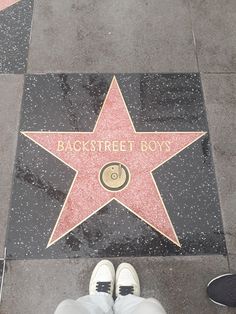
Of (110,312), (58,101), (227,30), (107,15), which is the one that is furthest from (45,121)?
(227,30)

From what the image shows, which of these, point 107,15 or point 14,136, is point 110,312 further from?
point 107,15

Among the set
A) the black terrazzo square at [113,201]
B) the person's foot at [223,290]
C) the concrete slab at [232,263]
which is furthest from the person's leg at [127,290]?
the concrete slab at [232,263]

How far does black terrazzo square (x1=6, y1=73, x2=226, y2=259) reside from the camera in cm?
260

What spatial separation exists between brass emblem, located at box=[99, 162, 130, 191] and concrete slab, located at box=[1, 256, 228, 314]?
530mm

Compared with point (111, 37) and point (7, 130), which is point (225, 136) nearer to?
point (111, 37)

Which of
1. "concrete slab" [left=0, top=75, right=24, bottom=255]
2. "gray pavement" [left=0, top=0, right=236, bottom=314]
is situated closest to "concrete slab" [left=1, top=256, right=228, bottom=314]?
"gray pavement" [left=0, top=0, right=236, bottom=314]

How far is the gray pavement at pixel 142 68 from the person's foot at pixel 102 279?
0.06m

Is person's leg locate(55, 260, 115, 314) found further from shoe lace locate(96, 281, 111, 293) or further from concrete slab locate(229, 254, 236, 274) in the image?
concrete slab locate(229, 254, 236, 274)

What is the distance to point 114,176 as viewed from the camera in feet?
9.13

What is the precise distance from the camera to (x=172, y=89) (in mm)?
3143

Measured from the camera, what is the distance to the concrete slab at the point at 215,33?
3.27 meters

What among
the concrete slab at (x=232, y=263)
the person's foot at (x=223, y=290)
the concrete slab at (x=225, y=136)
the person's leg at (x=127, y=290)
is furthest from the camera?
the concrete slab at (x=225, y=136)

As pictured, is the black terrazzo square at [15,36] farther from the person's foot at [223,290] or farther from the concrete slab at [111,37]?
the person's foot at [223,290]

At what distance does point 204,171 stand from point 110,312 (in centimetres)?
124
